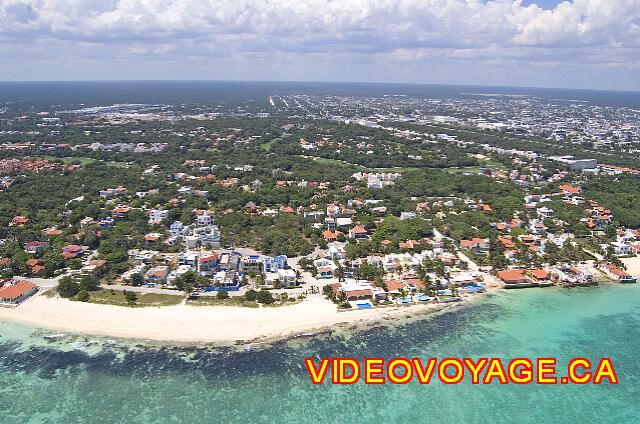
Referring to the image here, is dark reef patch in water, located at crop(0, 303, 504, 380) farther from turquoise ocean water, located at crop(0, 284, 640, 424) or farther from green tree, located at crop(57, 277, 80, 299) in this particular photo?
green tree, located at crop(57, 277, 80, 299)

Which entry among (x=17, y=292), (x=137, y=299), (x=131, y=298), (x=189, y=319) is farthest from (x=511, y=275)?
(x=17, y=292)

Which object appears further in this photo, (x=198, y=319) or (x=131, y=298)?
(x=131, y=298)

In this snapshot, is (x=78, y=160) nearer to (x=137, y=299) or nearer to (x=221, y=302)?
(x=137, y=299)

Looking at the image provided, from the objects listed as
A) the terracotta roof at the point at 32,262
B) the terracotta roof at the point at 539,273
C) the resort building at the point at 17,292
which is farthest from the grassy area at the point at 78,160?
the terracotta roof at the point at 539,273

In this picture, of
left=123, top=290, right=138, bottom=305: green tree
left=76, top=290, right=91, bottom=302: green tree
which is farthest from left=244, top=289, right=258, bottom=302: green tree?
left=76, top=290, right=91, bottom=302: green tree

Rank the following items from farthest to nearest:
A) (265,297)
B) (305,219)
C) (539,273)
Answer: (305,219) < (539,273) < (265,297)

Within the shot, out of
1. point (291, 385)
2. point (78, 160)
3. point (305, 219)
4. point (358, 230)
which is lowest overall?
point (291, 385)

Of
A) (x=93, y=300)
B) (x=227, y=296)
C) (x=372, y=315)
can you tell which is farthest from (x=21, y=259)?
(x=372, y=315)
